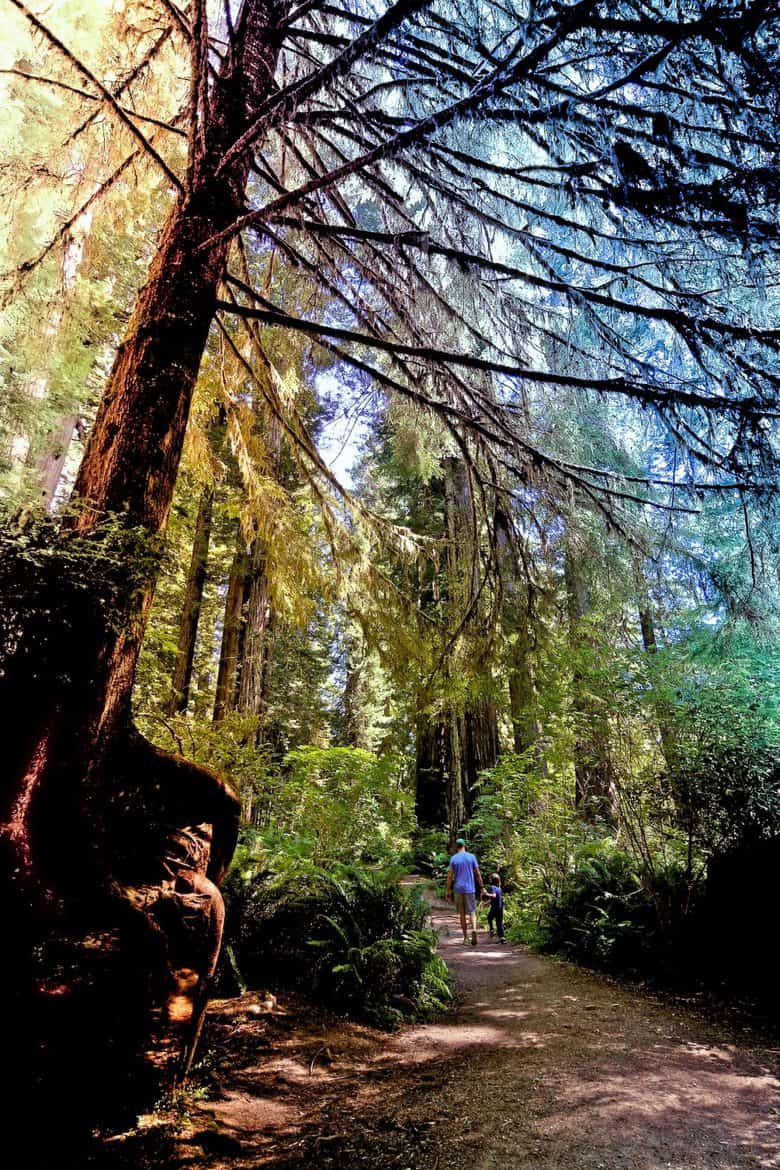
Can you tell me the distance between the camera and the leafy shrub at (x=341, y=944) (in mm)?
4734

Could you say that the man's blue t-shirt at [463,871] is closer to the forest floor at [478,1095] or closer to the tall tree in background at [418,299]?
the forest floor at [478,1095]

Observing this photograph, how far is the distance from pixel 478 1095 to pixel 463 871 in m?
5.51

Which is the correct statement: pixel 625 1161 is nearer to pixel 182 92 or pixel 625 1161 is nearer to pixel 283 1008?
pixel 283 1008

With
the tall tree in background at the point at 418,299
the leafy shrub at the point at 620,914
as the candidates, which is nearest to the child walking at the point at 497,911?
the leafy shrub at the point at 620,914

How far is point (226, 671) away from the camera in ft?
34.3

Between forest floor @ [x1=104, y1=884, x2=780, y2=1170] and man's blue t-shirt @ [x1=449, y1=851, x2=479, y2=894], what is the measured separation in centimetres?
337

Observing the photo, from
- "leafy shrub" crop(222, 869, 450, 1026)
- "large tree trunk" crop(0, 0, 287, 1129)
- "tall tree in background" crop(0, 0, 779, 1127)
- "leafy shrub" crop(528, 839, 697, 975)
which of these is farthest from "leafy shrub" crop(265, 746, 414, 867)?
"tall tree in background" crop(0, 0, 779, 1127)

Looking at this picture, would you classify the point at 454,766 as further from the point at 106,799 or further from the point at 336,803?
the point at 106,799

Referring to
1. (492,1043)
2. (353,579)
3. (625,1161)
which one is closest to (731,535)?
(353,579)

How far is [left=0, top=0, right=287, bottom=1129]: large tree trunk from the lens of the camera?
6.95ft

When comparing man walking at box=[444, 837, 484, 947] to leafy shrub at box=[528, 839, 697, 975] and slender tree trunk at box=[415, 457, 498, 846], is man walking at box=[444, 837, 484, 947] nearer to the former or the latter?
leafy shrub at box=[528, 839, 697, 975]

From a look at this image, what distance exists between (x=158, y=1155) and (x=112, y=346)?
7.71 metres

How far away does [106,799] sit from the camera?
266 cm

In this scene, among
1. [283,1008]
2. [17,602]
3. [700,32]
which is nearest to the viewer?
[700,32]
